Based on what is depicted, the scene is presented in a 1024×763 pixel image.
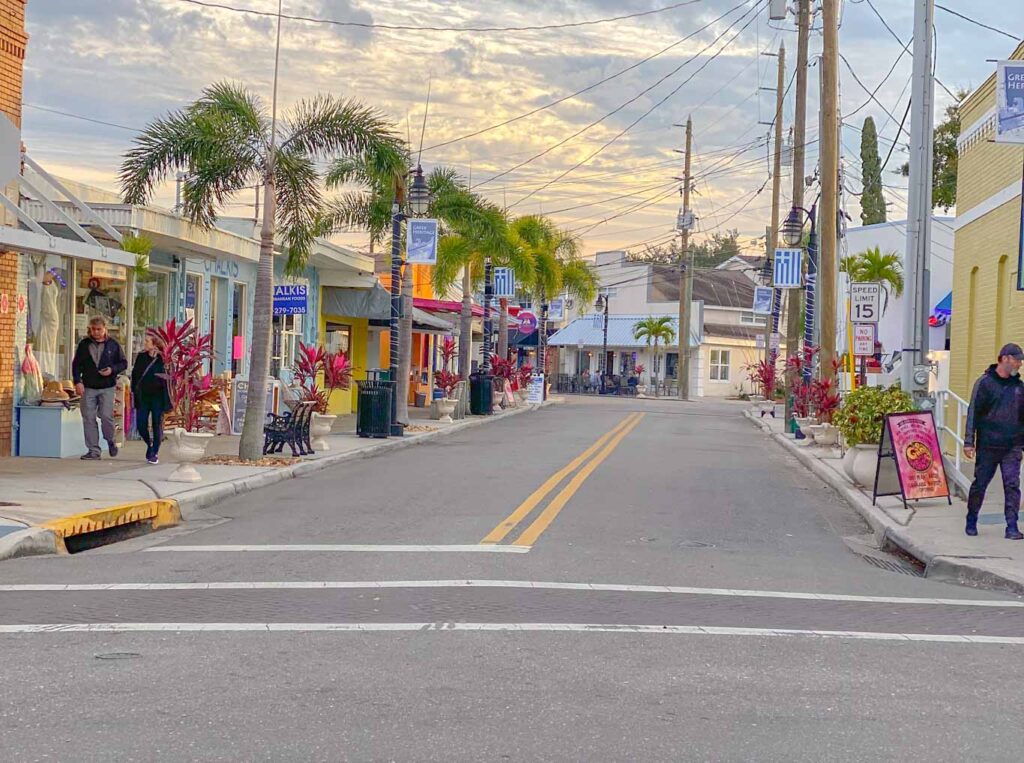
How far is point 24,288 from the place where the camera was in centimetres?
1819

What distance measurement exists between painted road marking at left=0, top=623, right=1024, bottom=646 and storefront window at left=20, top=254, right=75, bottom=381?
467 inches

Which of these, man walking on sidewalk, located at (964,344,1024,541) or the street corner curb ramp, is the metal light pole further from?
the street corner curb ramp

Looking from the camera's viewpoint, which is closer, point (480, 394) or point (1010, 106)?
point (1010, 106)

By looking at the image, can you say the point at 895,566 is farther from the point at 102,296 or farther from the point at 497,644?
the point at 102,296

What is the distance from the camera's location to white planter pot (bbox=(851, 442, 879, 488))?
17078mm

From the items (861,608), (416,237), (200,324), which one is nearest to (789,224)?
(416,237)

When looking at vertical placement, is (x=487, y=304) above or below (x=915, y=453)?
above

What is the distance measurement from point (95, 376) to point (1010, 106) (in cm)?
1215

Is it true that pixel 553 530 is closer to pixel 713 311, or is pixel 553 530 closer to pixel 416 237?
pixel 416 237

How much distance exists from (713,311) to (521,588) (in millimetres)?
70070

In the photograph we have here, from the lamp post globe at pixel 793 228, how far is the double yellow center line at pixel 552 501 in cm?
882

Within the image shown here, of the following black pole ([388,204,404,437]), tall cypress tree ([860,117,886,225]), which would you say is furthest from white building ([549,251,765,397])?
black pole ([388,204,404,437])

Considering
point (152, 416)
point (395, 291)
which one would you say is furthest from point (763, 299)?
point (152, 416)

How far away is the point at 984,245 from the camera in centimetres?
2109
